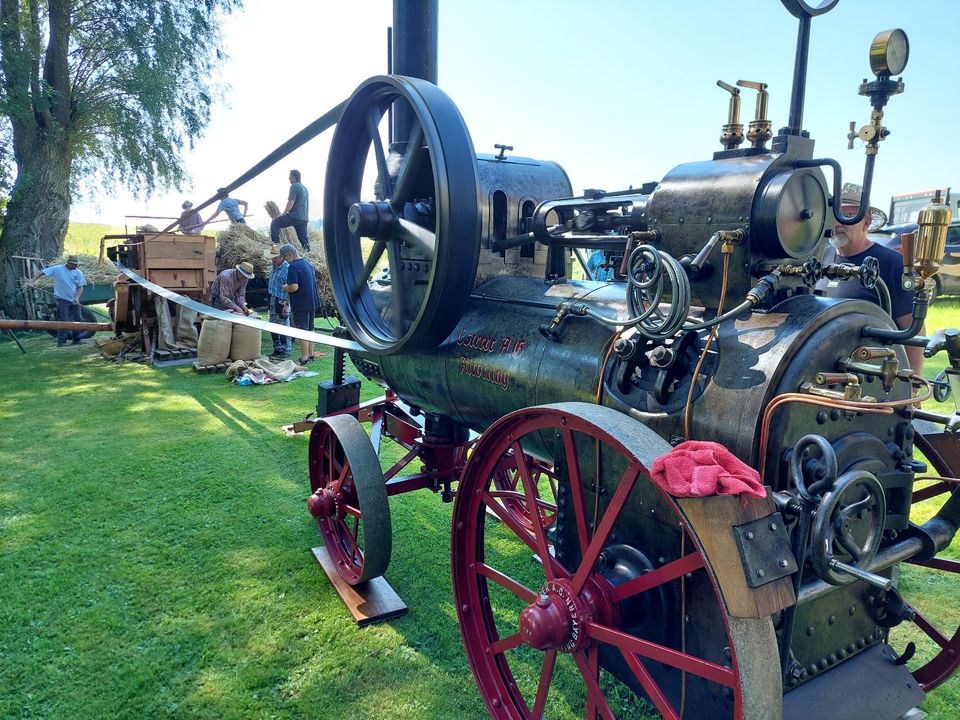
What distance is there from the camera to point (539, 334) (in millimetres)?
2494

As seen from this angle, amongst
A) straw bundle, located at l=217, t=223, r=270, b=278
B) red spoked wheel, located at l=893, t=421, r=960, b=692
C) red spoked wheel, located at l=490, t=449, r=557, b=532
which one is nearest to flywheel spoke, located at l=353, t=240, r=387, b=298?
red spoked wheel, located at l=490, t=449, r=557, b=532

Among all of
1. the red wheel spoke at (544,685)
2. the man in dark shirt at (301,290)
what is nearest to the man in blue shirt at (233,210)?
the man in dark shirt at (301,290)

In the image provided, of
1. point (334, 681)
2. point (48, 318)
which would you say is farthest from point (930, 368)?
point (48, 318)

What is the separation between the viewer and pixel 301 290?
9242 mm

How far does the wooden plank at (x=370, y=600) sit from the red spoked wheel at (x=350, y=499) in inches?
2.0

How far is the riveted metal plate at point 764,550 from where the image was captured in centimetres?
140

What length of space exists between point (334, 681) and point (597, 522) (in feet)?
4.42

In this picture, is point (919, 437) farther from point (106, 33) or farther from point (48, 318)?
point (106, 33)

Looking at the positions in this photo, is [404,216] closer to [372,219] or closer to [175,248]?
[372,219]

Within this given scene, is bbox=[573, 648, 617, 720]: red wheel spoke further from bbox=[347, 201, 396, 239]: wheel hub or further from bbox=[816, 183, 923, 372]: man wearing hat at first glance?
bbox=[816, 183, 923, 372]: man wearing hat

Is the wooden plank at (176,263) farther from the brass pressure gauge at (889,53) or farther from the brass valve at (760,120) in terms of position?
the brass pressure gauge at (889,53)

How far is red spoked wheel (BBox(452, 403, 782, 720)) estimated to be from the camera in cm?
160

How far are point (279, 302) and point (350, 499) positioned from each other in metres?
7.37

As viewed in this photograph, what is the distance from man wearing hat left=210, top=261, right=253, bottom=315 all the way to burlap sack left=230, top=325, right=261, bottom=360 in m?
1.28
